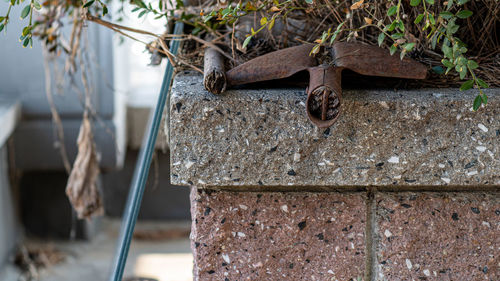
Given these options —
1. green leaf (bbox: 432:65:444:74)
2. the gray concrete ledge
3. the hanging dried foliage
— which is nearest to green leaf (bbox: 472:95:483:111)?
the gray concrete ledge

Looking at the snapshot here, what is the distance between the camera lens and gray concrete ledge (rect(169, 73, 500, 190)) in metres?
1.05

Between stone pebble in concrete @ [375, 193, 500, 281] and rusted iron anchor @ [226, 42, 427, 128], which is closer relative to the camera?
rusted iron anchor @ [226, 42, 427, 128]

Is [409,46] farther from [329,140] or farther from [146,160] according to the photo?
[146,160]

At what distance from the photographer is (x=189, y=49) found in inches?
55.8

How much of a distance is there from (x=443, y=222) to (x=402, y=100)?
0.26m

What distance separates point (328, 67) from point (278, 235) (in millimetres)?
341

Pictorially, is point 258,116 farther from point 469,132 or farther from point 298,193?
point 469,132

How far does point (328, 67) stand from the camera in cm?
105

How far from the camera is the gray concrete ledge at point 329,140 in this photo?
105 cm

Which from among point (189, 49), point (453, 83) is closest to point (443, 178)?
point (453, 83)

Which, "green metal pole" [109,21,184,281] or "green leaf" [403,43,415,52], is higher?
"green leaf" [403,43,415,52]

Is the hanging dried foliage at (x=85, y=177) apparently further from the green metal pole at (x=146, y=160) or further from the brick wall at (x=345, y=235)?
the brick wall at (x=345, y=235)

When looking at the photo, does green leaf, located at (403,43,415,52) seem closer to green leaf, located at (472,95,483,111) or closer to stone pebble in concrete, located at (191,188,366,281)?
green leaf, located at (472,95,483,111)

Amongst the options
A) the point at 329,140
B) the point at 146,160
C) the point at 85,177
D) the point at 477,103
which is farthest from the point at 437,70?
the point at 85,177
